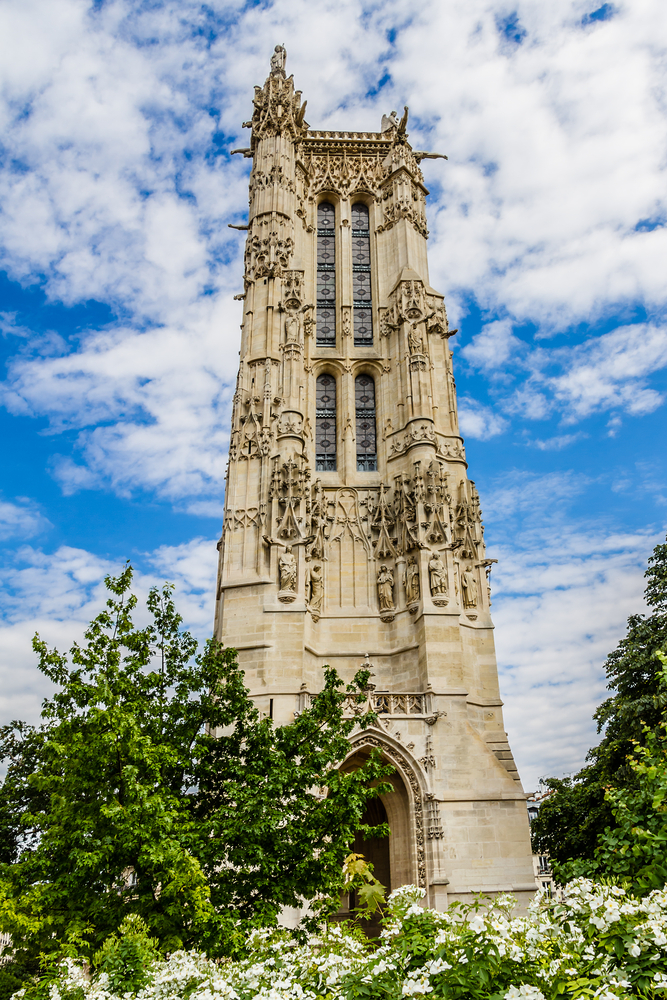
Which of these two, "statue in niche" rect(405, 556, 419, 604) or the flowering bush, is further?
"statue in niche" rect(405, 556, 419, 604)

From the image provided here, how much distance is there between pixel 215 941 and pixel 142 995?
135 inches

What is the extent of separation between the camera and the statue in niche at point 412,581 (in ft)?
67.8

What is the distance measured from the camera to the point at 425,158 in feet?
105

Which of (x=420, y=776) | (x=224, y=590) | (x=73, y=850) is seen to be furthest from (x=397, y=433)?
(x=73, y=850)

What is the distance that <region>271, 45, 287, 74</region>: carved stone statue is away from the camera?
31047mm

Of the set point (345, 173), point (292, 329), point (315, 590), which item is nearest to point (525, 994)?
point (315, 590)

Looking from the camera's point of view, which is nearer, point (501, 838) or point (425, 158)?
point (501, 838)

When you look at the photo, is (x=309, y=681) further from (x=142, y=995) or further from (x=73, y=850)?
(x=142, y=995)

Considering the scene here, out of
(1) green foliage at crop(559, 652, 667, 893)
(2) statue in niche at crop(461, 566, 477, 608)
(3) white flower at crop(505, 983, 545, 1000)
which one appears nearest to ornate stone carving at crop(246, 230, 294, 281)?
(2) statue in niche at crop(461, 566, 477, 608)

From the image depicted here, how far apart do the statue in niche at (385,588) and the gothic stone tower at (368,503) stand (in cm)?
4

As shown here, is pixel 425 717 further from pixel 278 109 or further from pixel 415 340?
pixel 278 109

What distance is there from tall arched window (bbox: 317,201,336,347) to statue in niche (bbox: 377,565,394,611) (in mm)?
9247

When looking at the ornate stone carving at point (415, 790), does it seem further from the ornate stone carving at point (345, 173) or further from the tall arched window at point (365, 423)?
the ornate stone carving at point (345, 173)

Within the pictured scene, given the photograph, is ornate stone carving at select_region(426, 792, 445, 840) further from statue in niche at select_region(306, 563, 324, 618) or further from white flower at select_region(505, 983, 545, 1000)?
white flower at select_region(505, 983, 545, 1000)
